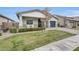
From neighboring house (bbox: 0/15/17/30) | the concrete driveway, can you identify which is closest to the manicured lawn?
the concrete driveway

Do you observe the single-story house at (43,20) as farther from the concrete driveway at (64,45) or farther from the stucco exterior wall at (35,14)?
the concrete driveway at (64,45)

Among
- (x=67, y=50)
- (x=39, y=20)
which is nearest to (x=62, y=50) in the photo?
(x=67, y=50)

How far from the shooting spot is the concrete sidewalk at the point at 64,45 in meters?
2.59

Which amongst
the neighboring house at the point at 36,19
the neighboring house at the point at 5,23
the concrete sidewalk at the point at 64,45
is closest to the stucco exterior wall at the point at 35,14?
the neighboring house at the point at 36,19

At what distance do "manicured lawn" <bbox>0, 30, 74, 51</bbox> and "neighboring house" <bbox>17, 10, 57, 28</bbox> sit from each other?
108 millimetres

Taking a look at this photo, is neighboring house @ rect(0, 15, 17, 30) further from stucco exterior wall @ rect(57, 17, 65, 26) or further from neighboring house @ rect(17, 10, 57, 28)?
stucco exterior wall @ rect(57, 17, 65, 26)

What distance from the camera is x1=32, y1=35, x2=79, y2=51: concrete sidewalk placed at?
2.59 m

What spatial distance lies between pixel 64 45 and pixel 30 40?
1.55 ft

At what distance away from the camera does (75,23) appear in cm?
266

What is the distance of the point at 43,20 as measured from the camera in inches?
105

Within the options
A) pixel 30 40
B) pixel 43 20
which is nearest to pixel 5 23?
pixel 30 40

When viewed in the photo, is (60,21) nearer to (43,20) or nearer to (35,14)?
(43,20)

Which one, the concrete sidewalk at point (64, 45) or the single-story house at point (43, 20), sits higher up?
the single-story house at point (43, 20)

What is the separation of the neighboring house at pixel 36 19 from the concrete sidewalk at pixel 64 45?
0.87 ft
